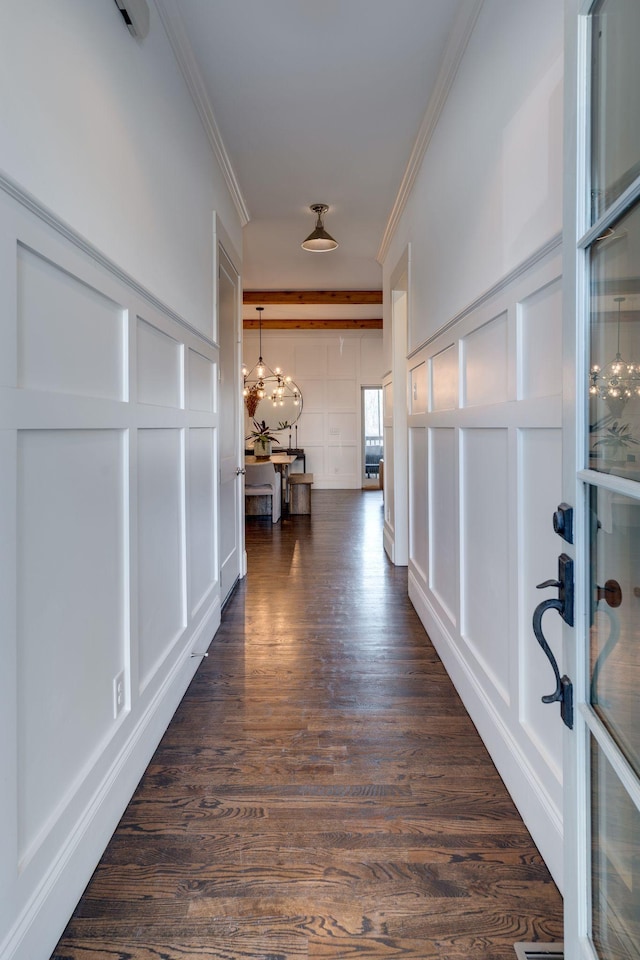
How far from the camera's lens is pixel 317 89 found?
8.61ft

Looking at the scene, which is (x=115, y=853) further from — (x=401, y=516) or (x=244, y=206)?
(x=244, y=206)

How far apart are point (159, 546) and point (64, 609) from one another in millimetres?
758

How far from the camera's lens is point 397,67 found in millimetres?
2457

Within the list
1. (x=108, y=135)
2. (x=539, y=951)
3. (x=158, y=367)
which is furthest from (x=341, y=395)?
(x=539, y=951)

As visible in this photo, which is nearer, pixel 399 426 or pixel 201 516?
pixel 201 516

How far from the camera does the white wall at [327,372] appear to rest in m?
10.2

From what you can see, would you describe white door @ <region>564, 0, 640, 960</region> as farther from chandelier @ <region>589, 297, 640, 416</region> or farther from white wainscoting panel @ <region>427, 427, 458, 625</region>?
white wainscoting panel @ <region>427, 427, 458, 625</region>

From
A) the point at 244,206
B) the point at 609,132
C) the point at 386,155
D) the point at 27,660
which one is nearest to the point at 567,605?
the point at 609,132

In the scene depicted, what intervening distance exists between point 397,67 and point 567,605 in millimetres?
2607

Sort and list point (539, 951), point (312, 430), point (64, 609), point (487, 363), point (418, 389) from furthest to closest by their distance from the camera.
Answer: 1. point (312, 430)
2. point (418, 389)
3. point (487, 363)
4. point (64, 609)
5. point (539, 951)

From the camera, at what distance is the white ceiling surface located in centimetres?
212

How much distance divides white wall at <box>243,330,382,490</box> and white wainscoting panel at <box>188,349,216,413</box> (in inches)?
289

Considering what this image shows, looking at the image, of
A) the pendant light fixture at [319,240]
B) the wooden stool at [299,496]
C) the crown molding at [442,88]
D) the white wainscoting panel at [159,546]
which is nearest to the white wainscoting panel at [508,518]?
the crown molding at [442,88]

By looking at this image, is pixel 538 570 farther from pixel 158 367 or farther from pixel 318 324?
pixel 318 324
